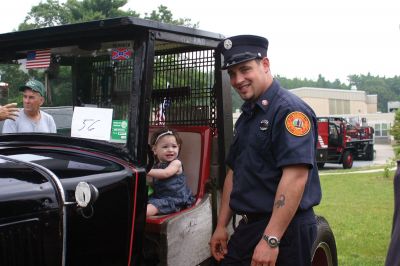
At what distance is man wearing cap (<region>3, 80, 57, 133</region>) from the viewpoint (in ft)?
9.23

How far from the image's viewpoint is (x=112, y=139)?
2498 millimetres

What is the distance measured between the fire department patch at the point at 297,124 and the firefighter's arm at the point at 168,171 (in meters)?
0.97

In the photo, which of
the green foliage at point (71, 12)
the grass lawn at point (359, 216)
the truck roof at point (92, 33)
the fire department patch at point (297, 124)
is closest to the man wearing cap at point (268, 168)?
the fire department patch at point (297, 124)

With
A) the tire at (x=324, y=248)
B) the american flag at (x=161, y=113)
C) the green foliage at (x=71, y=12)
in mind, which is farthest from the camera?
the green foliage at (x=71, y=12)

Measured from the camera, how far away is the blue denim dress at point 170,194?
299 centimetres

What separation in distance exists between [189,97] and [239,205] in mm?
1166

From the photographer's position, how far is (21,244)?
1884 mm

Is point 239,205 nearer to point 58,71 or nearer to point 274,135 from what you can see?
point 274,135

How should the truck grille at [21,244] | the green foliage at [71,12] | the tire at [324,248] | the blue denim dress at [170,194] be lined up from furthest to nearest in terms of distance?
the green foliage at [71,12]
the tire at [324,248]
the blue denim dress at [170,194]
the truck grille at [21,244]

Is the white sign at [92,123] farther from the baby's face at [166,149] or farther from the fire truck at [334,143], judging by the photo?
the fire truck at [334,143]

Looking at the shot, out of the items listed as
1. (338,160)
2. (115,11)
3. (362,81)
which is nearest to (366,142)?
(338,160)

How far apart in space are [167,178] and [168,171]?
0.21 feet

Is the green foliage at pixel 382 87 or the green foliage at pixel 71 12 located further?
the green foliage at pixel 382 87

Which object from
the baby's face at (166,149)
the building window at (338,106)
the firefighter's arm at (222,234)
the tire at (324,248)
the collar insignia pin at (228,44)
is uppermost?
the building window at (338,106)
